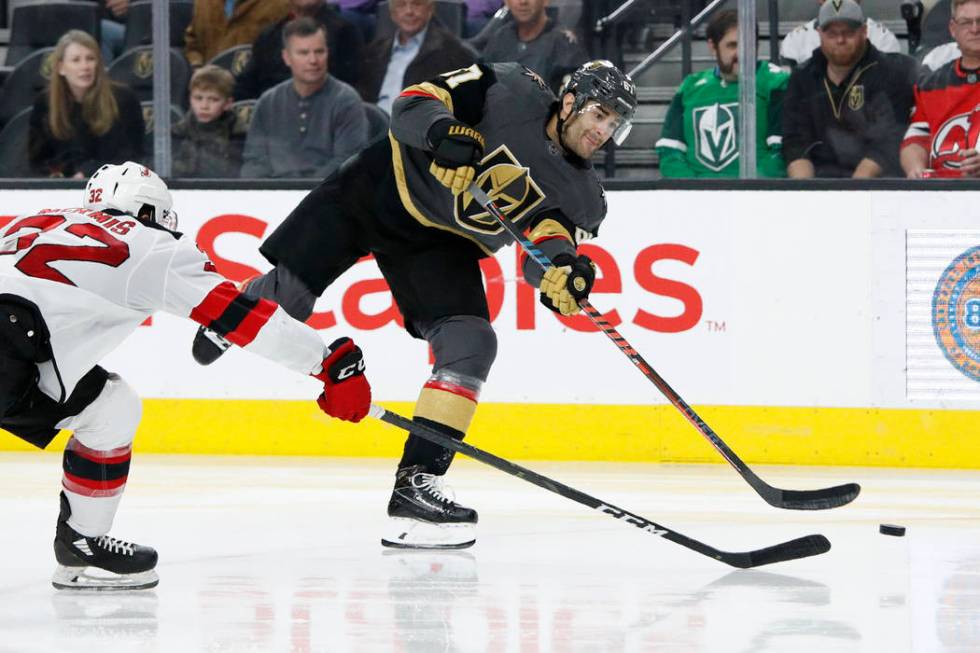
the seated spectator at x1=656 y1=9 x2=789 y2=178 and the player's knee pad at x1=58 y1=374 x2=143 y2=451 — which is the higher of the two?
the seated spectator at x1=656 y1=9 x2=789 y2=178

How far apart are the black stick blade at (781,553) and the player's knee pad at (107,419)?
1289mm

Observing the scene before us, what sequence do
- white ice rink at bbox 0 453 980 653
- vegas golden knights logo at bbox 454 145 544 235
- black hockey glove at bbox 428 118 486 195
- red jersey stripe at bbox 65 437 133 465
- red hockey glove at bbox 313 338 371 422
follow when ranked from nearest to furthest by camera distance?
1. white ice rink at bbox 0 453 980 653
2. red hockey glove at bbox 313 338 371 422
3. red jersey stripe at bbox 65 437 133 465
4. black hockey glove at bbox 428 118 486 195
5. vegas golden knights logo at bbox 454 145 544 235

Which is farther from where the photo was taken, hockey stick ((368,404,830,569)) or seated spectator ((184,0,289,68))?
seated spectator ((184,0,289,68))

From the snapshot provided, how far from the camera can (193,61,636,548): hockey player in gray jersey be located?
3.71 metres

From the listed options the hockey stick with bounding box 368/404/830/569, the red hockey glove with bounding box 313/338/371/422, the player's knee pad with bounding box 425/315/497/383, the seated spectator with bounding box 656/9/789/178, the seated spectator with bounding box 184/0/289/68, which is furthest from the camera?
the seated spectator with bounding box 184/0/289/68

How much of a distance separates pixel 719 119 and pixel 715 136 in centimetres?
6

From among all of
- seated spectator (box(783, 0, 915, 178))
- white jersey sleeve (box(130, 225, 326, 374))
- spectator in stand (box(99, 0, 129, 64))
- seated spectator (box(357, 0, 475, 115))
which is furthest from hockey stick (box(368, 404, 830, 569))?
spectator in stand (box(99, 0, 129, 64))

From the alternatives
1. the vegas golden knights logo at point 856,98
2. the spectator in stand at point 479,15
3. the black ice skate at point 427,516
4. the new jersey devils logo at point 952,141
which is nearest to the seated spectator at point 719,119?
the vegas golden knights logo at point 856,98

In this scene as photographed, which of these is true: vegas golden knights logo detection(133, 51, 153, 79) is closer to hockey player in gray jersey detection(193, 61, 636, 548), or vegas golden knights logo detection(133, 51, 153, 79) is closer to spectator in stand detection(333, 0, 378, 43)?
spectator in stand detection(333, 0, 378, 43)

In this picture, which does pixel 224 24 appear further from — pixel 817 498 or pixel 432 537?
pixel 817 498

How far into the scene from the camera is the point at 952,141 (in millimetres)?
5227

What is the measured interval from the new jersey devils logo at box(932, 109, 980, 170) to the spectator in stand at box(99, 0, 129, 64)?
9.18 feet

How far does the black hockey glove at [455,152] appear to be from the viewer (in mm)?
3641

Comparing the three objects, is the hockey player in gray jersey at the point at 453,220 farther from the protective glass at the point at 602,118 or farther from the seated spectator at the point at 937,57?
the seated spectator at the point at 937,57
